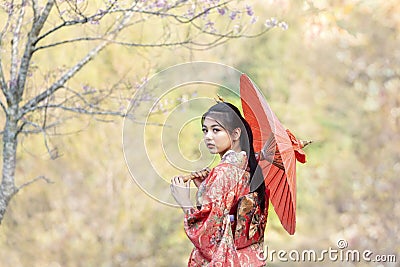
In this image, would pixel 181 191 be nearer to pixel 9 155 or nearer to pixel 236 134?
pixel 236 134

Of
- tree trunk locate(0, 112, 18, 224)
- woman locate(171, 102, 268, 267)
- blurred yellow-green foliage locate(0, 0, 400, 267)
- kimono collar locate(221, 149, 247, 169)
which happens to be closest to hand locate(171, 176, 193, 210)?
woman locate(171, 102, 268, 267)

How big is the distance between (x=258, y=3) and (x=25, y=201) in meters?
2.64

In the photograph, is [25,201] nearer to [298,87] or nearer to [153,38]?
[153,38]

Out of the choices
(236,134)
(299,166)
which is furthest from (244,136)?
(299,166)

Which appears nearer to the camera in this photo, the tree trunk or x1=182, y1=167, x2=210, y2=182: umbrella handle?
x1=182, y1=167, x2=210, y2=182: umbrella handle

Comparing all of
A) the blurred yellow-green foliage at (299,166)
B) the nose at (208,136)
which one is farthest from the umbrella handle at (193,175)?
the blurred yellow-green foliage at (299,166)

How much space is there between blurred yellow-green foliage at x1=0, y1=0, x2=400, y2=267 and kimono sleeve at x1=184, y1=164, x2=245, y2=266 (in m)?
2.86

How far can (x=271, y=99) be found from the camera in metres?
6.33

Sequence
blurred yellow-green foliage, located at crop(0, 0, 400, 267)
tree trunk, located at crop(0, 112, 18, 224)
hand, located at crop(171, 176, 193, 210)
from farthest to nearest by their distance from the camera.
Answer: blurred yellow-green foliage, located at crop(0, 0, 400, 267), tree trunk, located at crop(0, 112, 18, 224), hand, located at crop(171, 176, 193, 210)

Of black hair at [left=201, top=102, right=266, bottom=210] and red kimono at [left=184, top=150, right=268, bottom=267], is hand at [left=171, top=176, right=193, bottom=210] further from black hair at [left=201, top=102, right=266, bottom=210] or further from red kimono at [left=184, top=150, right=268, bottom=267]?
black hair at [left=201, top=102, right=266, bottom=210]

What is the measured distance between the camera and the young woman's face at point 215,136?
203cm

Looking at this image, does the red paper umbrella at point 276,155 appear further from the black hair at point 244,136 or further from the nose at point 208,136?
the nose at point 208,136

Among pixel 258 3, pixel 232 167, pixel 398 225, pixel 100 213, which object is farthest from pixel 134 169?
pixel 258 3

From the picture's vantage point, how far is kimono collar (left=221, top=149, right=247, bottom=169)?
6.62ft
